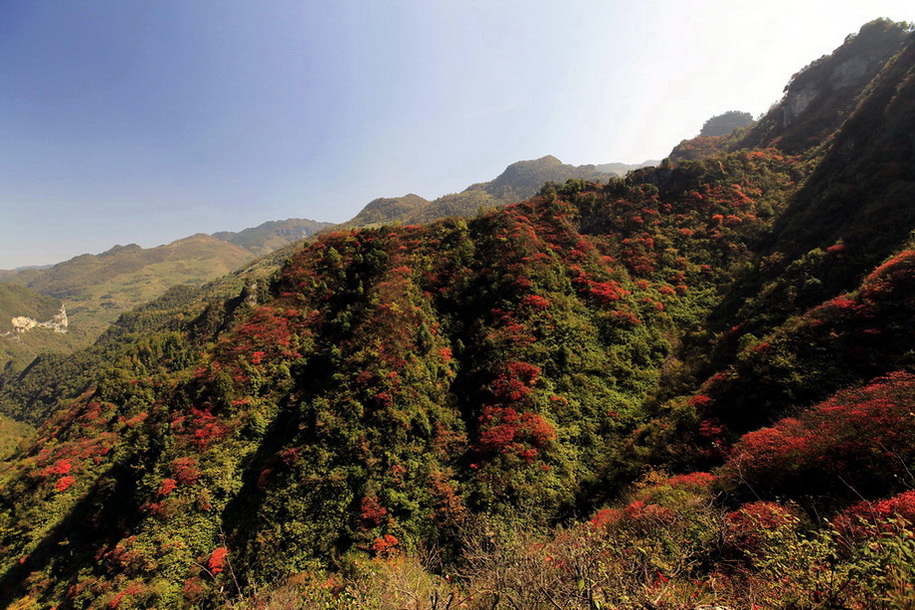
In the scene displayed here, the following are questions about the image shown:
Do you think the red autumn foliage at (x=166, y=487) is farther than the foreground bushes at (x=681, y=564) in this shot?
Yes

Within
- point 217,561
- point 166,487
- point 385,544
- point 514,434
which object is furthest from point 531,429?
point 166,487

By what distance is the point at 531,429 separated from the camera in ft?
75.9

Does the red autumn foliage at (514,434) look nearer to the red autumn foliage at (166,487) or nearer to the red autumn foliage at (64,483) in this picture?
the red autumn foliage at (166,487)

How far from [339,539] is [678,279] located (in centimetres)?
4064

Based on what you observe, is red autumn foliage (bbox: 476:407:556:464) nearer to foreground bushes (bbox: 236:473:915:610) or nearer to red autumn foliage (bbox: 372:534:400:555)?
foreground bushes (bbox: 236:473:915:610)

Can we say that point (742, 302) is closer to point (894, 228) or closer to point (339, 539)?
point (894, 228)

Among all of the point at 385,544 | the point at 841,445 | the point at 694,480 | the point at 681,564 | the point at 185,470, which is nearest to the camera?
the point at 681,564

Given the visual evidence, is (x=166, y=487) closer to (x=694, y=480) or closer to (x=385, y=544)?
(x=385, y=544)

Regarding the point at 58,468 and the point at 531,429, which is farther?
the point at 58,468

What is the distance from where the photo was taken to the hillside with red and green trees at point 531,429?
10.9 m

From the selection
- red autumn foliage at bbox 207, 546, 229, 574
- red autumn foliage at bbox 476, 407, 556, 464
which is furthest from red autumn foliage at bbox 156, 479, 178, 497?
red autumn foliage at bbox 476, 407, 556, 464

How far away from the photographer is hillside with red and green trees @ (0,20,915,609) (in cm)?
1087

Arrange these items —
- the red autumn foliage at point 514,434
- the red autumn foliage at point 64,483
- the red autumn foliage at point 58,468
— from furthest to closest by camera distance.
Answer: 1. the red autumn foliage at point 58,468
2. the red autumn foliage at point 64,483
3. the red autumn foliage at point 514,434

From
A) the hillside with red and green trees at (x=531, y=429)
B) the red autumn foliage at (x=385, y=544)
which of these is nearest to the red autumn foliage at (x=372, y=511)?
the hillside with red and green trees at (x=531, y=429)
